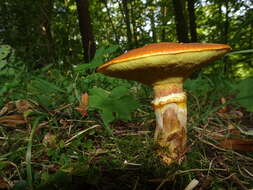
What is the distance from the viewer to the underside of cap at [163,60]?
3.46 feet

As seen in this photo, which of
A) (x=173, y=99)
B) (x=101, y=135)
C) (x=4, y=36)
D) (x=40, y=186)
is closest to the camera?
(x=40, y=186)

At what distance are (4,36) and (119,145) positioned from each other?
6419 mm

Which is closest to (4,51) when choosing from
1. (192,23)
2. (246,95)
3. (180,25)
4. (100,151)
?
(100,151)

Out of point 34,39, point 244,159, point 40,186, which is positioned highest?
point 34,39

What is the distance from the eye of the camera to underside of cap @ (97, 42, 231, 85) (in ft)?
3.46

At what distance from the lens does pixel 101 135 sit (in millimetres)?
1493

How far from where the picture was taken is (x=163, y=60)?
110cm

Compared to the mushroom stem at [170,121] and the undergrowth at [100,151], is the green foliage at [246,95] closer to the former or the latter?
the undergrowth at [100,151]

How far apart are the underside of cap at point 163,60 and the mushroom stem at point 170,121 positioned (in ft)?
0.28

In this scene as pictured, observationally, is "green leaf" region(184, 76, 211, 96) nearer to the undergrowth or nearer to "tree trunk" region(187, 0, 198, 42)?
the undergrowth

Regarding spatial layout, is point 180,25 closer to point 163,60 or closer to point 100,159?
point 163,60

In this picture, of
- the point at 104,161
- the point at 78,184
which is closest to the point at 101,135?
the point at 104,161

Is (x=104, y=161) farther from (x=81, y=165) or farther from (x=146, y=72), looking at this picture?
(x=146, y=72)

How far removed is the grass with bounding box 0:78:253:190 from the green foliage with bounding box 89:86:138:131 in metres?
0.14
